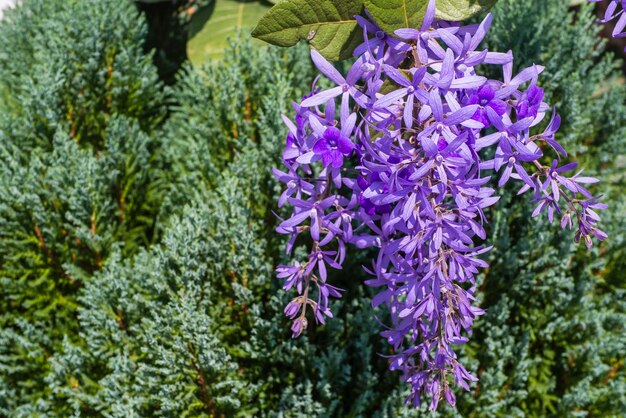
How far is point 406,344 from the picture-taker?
1.43 metres

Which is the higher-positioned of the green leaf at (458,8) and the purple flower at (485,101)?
the green leaf at (458,8)

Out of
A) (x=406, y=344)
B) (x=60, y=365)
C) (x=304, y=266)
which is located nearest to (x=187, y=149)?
(x=60, y=365)

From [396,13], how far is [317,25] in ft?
0.36

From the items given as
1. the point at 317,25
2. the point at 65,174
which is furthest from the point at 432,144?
the point at 65,174

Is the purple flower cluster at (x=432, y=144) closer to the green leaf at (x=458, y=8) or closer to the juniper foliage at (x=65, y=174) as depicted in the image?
the green leaf at (x=458, y=8)

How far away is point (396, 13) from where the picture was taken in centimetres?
75

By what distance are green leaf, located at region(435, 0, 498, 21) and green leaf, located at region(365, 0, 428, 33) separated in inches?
1.0

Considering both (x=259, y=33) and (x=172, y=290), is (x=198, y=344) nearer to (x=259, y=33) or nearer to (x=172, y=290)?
(x=172, y=290)

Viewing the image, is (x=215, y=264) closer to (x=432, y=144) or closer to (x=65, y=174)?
(x=65, y=174)

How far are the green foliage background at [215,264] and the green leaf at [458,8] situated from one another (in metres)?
0.73

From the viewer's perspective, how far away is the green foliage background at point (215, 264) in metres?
1.37

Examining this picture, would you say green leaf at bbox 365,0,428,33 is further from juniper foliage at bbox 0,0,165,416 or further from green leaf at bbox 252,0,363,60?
juniper foliage at bbox 0,0,165,416

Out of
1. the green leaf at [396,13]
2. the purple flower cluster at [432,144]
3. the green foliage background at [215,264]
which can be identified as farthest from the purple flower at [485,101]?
the green foliage background at [215,264]

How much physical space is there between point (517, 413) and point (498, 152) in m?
0.88
